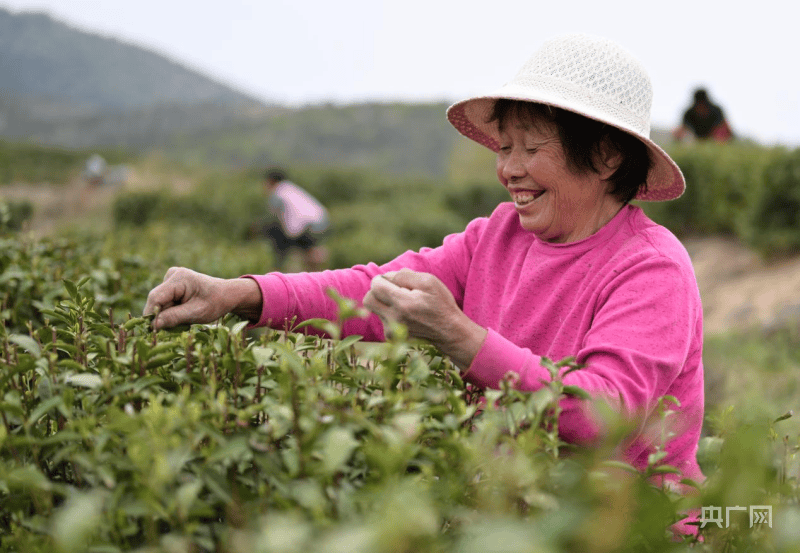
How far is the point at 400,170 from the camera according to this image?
213 ft

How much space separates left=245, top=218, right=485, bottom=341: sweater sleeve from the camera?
1907mm

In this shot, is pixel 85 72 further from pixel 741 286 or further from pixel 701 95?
pixel 741 286

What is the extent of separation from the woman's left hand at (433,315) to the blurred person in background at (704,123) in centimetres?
975

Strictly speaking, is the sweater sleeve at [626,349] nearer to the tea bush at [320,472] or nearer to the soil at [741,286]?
the tea bush at [320,472]

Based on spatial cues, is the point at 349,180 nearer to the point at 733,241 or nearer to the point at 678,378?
the point at 733,241

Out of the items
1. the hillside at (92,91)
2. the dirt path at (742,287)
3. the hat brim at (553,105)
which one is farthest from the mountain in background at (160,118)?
the hat brim at (553,105)

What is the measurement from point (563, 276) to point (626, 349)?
1.40 ft

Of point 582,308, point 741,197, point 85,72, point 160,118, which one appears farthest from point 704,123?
point 85,72

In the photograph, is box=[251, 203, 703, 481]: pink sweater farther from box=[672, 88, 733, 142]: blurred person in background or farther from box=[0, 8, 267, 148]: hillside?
box=[0, 8, 267, 148]: hillside

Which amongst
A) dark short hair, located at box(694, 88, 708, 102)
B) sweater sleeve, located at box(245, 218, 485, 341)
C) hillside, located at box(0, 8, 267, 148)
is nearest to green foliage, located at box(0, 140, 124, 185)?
dark short hair, located at box(694, 88, 708, 102)

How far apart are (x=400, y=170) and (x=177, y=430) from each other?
6462 centimetres

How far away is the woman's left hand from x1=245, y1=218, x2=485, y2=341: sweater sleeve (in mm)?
333

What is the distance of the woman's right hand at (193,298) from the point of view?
1.68 meters

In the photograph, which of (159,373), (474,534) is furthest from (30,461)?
(474,534)
